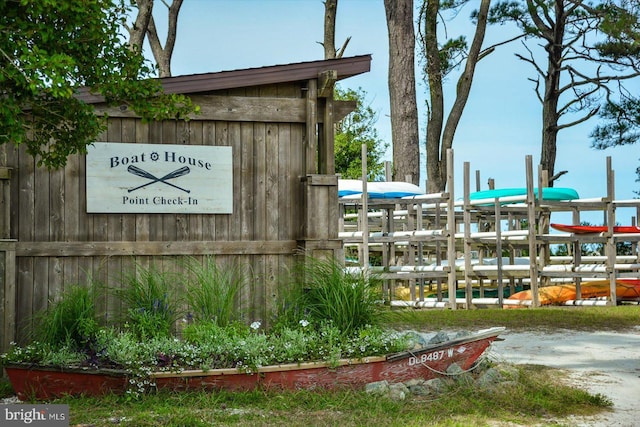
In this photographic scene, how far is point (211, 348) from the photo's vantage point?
8.62 meters

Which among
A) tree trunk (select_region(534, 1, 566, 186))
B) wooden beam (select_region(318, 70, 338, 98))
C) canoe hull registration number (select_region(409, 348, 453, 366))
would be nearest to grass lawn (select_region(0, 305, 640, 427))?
canoe hull registration number (select_region(409, 348, 453, 366))

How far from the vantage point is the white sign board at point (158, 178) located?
33.7ft

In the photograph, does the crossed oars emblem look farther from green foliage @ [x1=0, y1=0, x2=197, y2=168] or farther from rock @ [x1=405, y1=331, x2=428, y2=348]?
rock @ [x1=405, y1=331, x2=428, y2=348]

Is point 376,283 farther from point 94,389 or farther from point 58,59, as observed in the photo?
point 58,59

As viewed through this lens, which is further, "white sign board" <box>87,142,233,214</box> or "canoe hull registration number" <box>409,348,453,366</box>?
"white sign board" <box>87,142,233,214</box>

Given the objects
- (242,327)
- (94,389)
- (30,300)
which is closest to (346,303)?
(242,327)

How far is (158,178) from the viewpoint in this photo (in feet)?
34.2

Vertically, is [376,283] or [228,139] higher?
[228,139]

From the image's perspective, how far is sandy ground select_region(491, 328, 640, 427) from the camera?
826 cm

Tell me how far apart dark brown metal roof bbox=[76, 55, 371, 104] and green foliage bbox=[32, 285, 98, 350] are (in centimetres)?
251

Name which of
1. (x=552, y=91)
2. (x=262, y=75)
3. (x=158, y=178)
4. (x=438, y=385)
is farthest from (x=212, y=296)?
(x=552, y=91)

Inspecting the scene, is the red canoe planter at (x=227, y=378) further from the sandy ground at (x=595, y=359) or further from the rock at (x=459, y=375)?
the sandy ground at (x=595, y=359)

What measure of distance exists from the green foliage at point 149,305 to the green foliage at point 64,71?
5.00 feet

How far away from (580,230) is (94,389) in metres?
13.8
